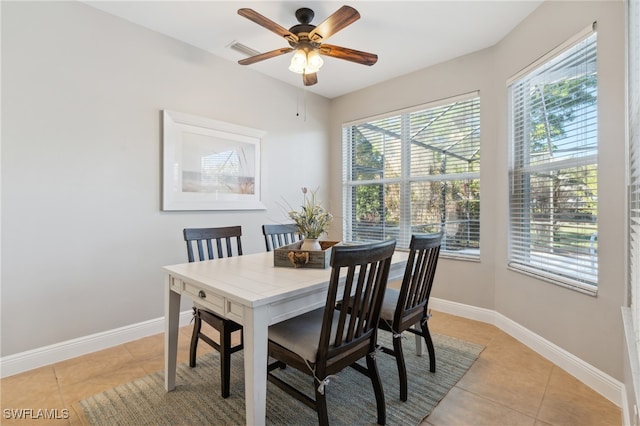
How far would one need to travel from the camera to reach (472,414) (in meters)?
1.68

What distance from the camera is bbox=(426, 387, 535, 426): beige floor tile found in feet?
5.30

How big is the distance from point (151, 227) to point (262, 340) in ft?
6.29

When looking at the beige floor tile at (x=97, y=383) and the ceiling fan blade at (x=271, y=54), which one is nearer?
the beige floor tile at (x=97, y=383)

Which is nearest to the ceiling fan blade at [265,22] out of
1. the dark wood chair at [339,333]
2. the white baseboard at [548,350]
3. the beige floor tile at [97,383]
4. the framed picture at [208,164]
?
the framed picture at [208,164]

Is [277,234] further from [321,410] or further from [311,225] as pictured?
[321,410]

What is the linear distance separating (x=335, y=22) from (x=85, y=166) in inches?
84.2

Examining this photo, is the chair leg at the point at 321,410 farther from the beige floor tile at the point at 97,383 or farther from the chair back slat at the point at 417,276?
the beige floor tile at the point at 97,383

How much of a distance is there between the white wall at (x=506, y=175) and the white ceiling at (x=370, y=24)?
23 cm

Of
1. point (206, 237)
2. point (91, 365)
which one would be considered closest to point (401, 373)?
point (206, 237)

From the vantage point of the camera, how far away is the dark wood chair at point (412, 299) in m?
1.74

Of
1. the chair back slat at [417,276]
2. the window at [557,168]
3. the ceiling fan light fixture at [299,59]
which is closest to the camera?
the chair back slat at [417,276]

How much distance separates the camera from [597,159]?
1.95 m

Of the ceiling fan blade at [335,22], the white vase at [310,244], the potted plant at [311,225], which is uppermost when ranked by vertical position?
the ceiling fan blade at [335,22]

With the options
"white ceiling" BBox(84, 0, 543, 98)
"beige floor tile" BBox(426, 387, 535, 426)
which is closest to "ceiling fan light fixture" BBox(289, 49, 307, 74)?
"white ceiling" BBox(84, 0, 543, 98)
